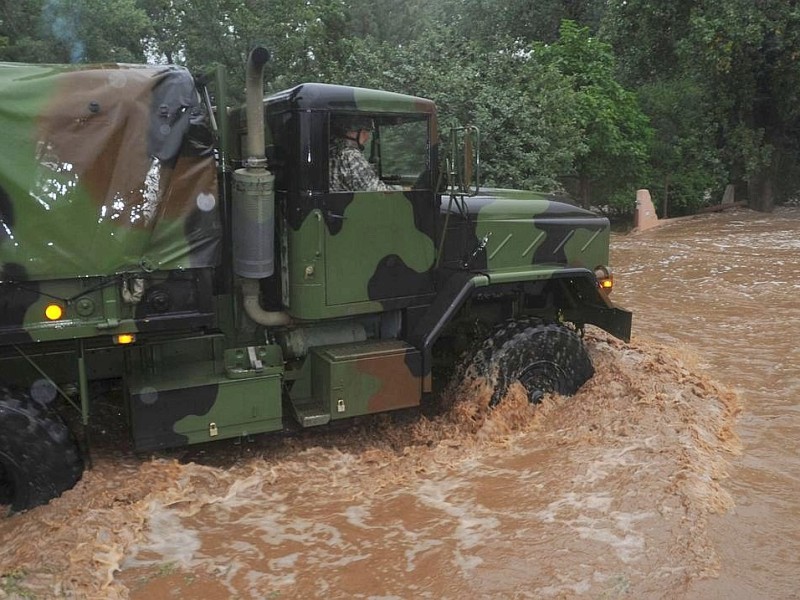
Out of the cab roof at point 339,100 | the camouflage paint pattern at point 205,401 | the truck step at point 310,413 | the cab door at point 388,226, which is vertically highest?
the cab roof at point 339,100

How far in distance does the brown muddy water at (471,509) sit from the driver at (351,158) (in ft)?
5.61

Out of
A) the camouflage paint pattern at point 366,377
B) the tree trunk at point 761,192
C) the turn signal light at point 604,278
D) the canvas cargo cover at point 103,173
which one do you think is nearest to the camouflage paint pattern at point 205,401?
the camouflage paint pattern at point 366,377

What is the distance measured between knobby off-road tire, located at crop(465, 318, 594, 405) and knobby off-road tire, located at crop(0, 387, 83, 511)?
106 inches

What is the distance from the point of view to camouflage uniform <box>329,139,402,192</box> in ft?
15.8

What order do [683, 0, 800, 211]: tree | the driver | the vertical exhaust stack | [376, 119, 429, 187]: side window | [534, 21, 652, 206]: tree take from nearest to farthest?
the vertical exhaust stack
the driver
[376, 119, 429, 187]: side window
[683, 0, 800, 211]: tree
[534, 21, 652, 206]: tree

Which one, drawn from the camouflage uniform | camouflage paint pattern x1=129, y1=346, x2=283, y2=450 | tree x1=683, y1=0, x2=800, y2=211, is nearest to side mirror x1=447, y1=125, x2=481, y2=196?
the camouflage uniform

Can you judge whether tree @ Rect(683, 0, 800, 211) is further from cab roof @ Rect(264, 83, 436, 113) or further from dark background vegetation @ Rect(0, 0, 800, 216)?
cab roof @ Rect(264, 83, 436, 113)

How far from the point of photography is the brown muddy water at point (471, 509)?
3805mm

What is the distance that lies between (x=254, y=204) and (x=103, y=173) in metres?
0.83

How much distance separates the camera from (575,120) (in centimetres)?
1716

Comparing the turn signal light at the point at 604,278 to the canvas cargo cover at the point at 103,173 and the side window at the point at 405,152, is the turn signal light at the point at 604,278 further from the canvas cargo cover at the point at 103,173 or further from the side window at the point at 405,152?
the canvas cargo cover at the point at 103,173

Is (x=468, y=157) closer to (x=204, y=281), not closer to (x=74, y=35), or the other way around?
(x=204, y=281)

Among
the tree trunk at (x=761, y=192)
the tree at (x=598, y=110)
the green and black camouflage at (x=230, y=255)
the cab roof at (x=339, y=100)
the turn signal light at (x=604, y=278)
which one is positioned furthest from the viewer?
the tree trunk at (x=761, y=192)

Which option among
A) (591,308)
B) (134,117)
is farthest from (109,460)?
(591,308)
